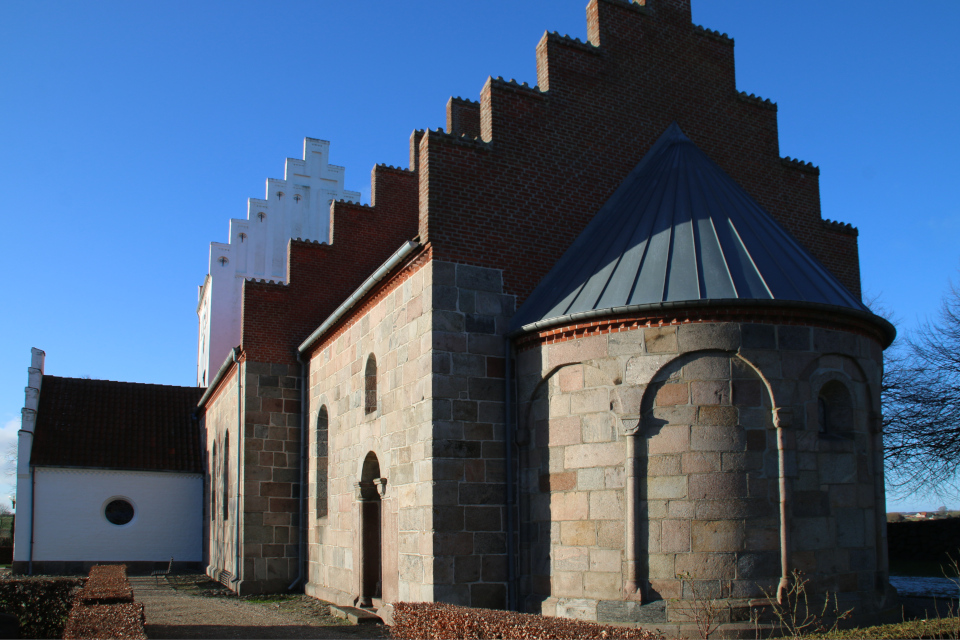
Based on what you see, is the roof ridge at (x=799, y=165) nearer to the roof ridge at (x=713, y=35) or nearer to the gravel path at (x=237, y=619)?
the roof ridge at (x=713, y=35)

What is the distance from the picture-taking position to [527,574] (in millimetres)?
10891

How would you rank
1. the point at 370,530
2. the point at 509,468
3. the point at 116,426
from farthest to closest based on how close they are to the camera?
the point at 116,426, the point at 370,530, the point at 509,468

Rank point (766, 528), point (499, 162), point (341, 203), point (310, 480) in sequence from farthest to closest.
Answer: point (341, 203) → point (310, 480) → point (499, 162) → point (766, 528)

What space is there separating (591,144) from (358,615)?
28.0ft

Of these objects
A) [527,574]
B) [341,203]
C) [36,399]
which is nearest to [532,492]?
[527,574]

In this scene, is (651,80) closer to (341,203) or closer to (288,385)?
(341,203)

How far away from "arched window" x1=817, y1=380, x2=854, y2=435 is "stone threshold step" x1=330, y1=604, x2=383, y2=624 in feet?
23.8

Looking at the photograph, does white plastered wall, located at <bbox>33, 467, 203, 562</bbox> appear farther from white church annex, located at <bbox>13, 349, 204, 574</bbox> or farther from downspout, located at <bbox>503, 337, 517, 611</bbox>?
downspout, located at <bbox>503, 337, 517, 611</bbox>

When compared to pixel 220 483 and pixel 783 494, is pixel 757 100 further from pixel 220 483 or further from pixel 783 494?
pixel 220 483

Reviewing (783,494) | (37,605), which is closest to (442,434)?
(783,494)

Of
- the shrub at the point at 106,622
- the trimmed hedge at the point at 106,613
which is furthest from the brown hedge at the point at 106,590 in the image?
the shrub at the point at 106,622

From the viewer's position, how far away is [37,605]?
1187 centimetres

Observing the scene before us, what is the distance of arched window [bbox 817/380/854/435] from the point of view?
10.4 metres

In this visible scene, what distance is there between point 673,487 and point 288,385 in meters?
11.0
